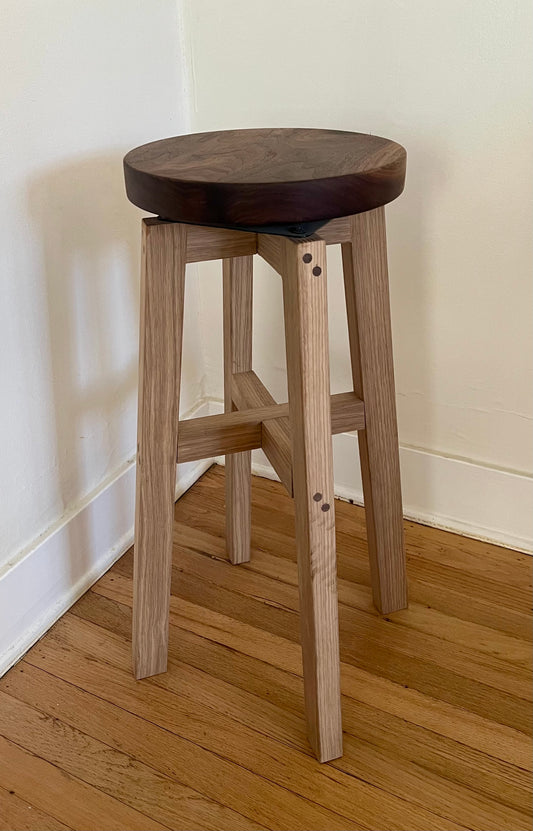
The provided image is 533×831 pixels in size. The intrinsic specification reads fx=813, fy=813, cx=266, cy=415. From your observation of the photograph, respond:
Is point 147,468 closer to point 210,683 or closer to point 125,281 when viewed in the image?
point 210,683

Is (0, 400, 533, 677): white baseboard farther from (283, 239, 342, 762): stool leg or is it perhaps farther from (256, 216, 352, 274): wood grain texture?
(256, 216, 352, 274): wood grain texture

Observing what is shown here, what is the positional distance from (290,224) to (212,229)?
176 mm

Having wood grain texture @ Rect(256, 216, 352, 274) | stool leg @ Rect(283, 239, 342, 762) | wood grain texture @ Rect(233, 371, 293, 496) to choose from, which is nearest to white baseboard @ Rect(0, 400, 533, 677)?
wood grain texture @ Rect(233, 371, 293, 496)

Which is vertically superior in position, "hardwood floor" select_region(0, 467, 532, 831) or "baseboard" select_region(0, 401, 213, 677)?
"baseboard" select_region(0, 401, 213, 677)

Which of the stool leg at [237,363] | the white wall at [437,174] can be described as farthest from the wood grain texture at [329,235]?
the white wall at [437,174]

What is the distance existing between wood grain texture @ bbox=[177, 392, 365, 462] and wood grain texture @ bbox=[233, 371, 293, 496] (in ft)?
0.05

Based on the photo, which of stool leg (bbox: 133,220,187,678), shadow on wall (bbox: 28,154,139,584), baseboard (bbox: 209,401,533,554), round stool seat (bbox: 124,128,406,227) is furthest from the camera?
baseboard (bbox: 209,401,533,554)

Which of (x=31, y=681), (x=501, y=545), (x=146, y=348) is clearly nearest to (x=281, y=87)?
(x=146, y=348)

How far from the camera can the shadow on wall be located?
1.23m

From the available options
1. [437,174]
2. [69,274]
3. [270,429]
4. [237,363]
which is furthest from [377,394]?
[69,274]

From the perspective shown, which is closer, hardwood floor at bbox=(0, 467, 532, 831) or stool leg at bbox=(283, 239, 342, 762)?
stool leg at bbox=(283, 239, 342, 762)

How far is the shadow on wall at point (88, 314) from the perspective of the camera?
1.23m

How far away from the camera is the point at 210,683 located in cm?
118

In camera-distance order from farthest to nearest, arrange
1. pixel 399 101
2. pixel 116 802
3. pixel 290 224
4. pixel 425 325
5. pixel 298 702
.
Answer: pixel 425 325 → pixel 399 101 → pixel 298 702 → pixel 116 802 → pixel 290 224
